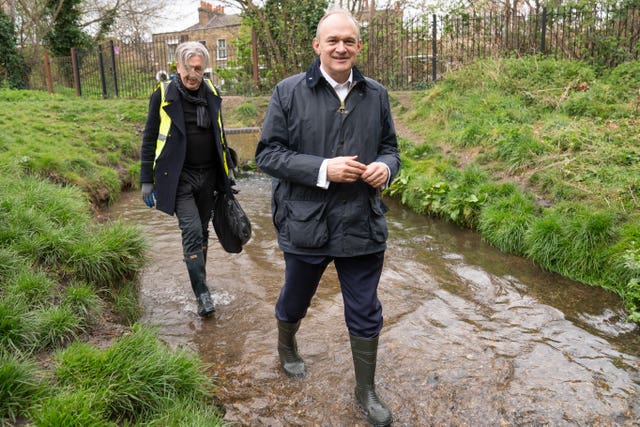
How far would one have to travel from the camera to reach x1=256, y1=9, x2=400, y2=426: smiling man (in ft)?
8.55

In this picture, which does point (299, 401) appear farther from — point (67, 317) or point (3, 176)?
point (3, 176)

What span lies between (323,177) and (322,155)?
0.20 metres

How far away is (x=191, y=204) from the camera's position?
4.11 metres

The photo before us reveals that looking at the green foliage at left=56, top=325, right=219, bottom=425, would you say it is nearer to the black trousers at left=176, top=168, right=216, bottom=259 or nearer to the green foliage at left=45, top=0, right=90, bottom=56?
the black trousers at left=176, top=168, right=216, bottom=259

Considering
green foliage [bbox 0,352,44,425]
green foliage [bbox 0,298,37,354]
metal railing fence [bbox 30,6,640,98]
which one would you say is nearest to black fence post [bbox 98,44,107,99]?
metal railing fence [bbox 30,6,640,98]

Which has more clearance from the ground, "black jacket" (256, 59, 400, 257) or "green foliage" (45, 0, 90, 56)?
"green foliage" (45, 0, 90, 56)

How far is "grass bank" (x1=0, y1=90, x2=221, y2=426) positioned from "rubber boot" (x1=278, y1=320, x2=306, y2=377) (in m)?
0.50

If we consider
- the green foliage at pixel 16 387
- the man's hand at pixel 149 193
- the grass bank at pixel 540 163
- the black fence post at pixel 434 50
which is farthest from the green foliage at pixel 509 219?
the black fence post at pixel 434 50

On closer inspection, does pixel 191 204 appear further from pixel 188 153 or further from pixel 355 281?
pixel 355 281

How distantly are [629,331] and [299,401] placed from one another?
2686 millimetres

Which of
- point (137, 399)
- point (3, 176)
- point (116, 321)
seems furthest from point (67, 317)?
point (3, 176)

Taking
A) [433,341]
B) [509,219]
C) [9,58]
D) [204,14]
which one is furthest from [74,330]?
[204,14]

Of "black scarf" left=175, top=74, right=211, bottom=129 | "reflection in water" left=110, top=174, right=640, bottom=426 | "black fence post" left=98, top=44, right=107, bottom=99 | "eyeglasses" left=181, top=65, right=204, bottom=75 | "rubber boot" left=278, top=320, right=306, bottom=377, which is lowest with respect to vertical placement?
"reflection in water" left=110, top=174, right=640, bottom=426

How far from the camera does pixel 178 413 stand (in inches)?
98.5
